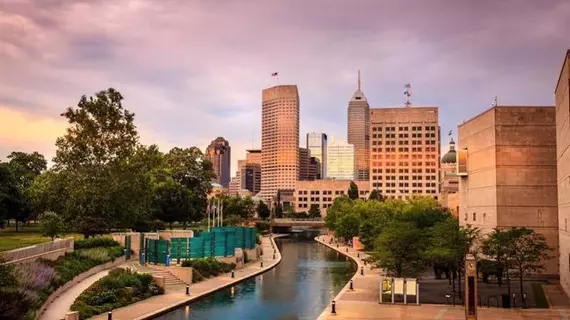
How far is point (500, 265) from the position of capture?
47000 mm

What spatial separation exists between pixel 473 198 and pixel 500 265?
2336 cm

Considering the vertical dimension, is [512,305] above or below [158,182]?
below

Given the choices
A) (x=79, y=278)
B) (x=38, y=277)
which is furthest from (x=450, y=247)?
(x=38, y=277)

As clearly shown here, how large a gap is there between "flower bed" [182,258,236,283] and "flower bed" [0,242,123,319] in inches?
298

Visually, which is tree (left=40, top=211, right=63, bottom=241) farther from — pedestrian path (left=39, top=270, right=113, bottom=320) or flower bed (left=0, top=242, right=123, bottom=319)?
pedestrian path (left=39, top=270, right=113, bottom=320)

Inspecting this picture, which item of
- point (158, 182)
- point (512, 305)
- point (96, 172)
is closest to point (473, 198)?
point (512, 305)

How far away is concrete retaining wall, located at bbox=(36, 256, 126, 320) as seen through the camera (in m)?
35.7

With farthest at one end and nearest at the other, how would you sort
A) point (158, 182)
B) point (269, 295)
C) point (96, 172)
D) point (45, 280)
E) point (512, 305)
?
point (158, 182), point (96, 172), point (269, 295), point (512, 305), point (45, 280)

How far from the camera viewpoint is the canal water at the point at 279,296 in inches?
1597

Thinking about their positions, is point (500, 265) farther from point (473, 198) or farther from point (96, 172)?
point (96, 172)

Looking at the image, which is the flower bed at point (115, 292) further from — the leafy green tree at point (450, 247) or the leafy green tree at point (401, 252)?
the leafy green tree at point (450, 247)

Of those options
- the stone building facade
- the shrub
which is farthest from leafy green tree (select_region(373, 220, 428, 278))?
the shrub

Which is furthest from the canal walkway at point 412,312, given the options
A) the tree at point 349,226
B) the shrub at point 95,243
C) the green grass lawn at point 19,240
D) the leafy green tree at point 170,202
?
the tree at point 349,226

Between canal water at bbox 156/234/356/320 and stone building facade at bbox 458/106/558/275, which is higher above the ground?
stone building facade at bbox 458/106/558/275
